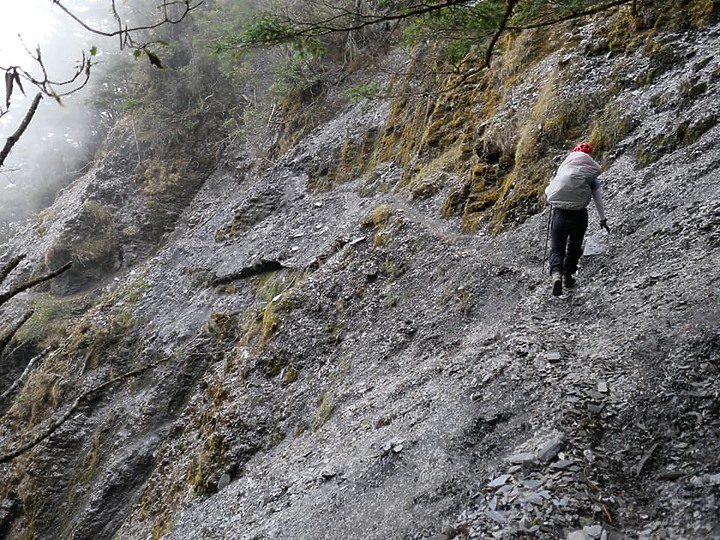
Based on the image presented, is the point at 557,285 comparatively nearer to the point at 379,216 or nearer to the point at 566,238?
the point at 566,238

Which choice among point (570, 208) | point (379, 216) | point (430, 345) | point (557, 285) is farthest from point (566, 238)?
point (379, 216)

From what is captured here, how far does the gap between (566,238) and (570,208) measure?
418 millimetres

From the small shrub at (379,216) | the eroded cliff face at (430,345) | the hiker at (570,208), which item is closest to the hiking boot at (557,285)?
the hiker at (570,208)

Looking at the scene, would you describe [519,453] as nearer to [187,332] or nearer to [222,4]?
[187,332]

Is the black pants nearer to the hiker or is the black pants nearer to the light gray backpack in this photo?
the hiker

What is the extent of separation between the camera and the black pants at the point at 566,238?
6.60m

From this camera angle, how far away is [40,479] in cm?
1279

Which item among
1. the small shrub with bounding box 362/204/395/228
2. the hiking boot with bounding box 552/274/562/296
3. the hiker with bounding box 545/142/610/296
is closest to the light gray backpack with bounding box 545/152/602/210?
the hiker with bounding box 545/142/610/296

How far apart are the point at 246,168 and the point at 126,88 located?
10.7m

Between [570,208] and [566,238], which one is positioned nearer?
[570,208]

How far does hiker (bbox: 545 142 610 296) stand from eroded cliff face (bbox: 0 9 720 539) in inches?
15.4

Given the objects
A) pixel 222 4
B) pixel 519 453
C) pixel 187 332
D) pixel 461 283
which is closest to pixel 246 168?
pixel 222 4

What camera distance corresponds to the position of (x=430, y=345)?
7820mm

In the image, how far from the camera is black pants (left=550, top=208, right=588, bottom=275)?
21.6ft
